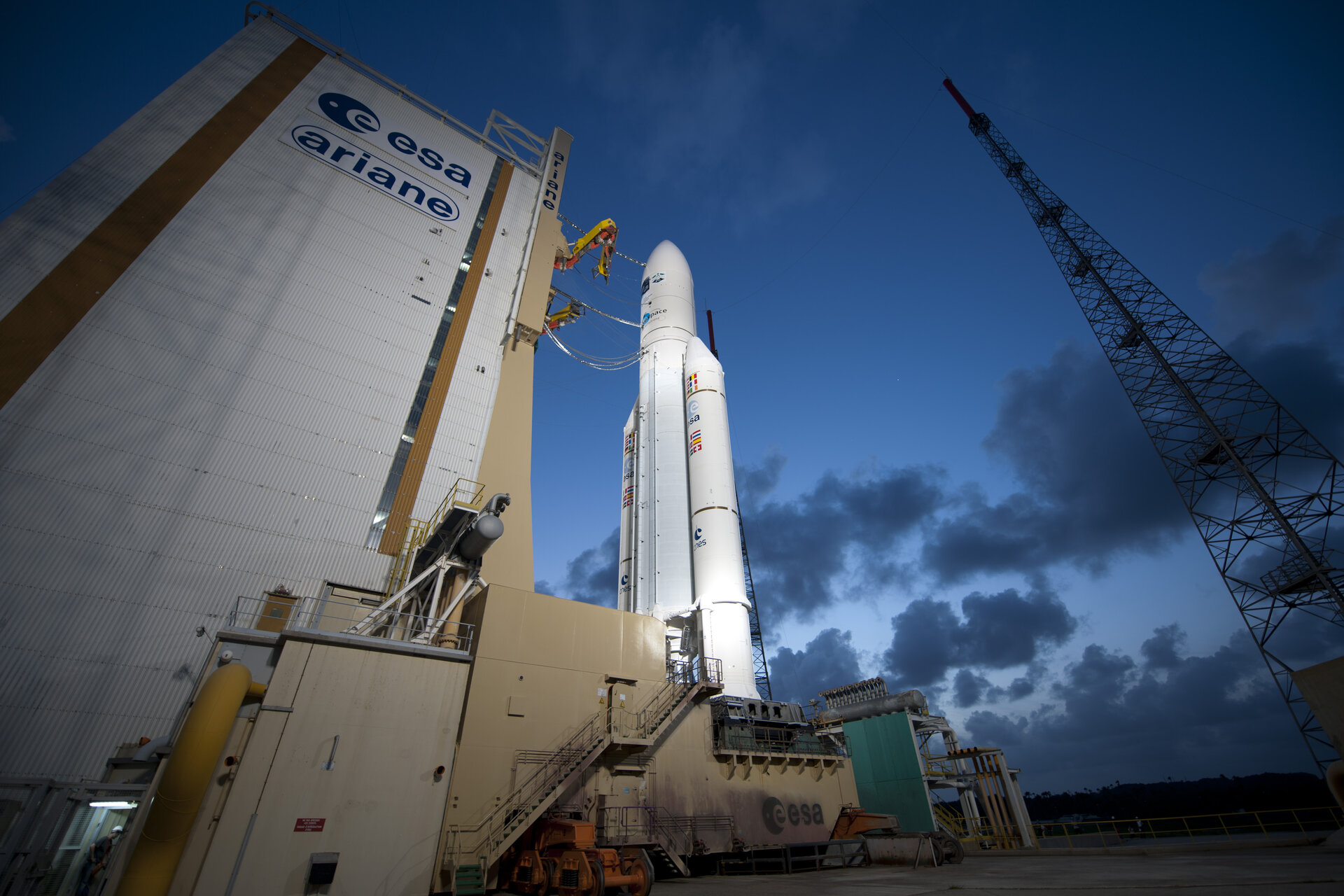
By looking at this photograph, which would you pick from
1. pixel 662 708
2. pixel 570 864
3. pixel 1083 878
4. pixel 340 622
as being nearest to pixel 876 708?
pixel 662 708

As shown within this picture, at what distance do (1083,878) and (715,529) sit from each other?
14.8 meters

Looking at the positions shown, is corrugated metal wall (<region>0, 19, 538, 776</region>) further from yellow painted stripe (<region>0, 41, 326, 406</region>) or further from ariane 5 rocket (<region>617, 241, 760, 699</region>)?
ariane 5 rocket (<region>617, 241, 760, 699</region>)

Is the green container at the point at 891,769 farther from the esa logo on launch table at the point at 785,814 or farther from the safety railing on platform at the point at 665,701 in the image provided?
the safety railing on platform at the point at 665,701

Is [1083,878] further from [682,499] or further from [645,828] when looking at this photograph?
[682,499]

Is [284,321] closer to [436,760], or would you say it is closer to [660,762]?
[436,760]

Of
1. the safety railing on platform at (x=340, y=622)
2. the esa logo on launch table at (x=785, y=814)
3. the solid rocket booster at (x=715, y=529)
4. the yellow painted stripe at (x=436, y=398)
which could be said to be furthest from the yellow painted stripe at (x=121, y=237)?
the esa logo on launch table at (x=785, y=814)

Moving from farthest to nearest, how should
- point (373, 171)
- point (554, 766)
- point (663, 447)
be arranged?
point (663, 447) → point (373, 171) → point (554, 766)

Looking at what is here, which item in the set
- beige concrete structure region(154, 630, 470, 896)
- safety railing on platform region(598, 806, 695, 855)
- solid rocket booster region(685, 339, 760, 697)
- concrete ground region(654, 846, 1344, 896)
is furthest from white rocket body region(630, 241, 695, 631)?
beige concrete structure region(154, 630, 470, 896)

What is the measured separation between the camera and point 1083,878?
10.8 meters

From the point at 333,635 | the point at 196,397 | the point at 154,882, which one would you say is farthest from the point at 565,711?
the point at 196,397

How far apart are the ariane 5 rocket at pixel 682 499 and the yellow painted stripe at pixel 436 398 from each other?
30.1 ft

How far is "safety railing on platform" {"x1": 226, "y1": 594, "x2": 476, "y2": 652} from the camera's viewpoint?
45.3 feet

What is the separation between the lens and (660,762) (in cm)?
1652

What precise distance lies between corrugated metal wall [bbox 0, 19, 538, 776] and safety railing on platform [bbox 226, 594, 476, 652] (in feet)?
2.01
